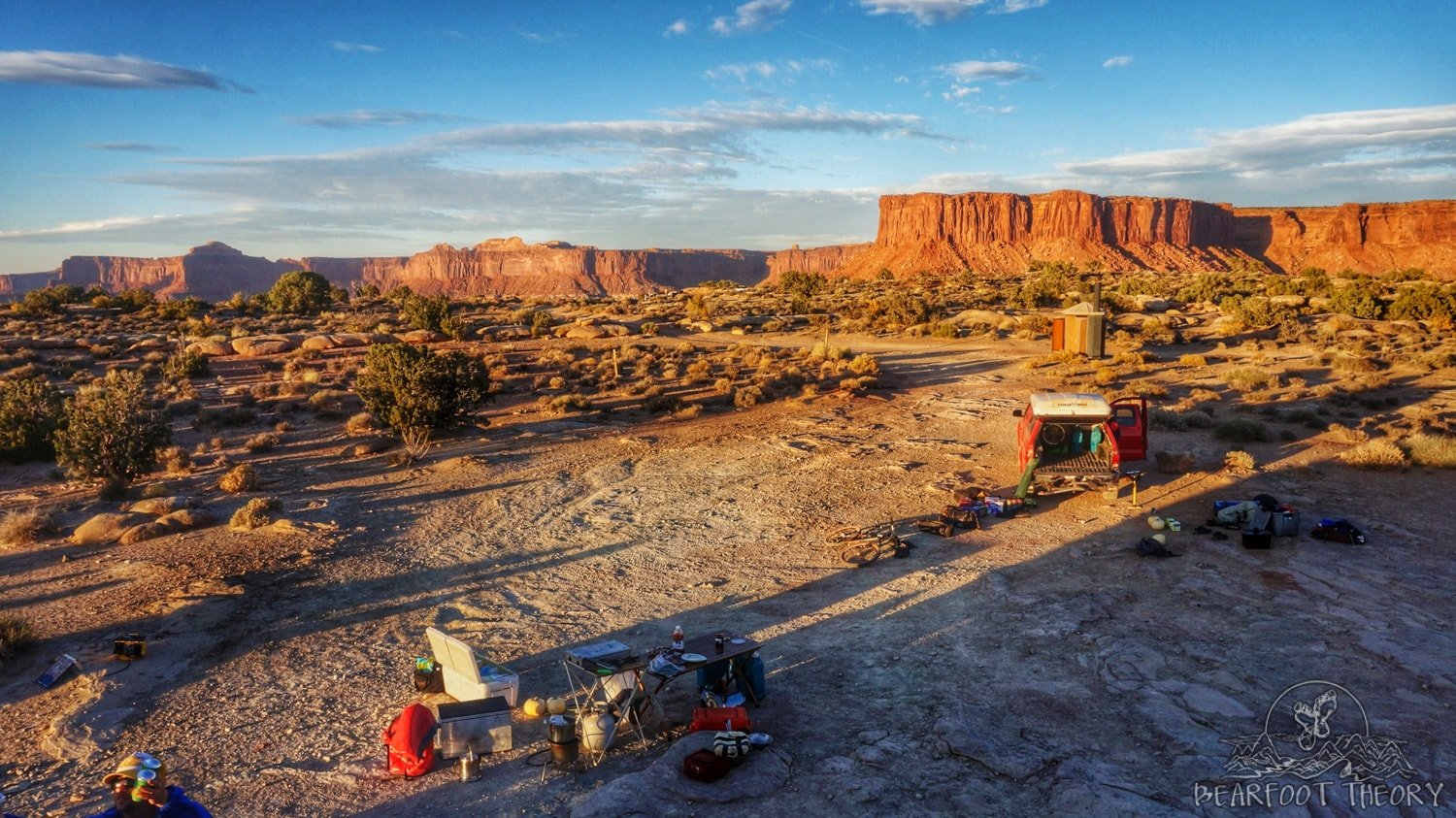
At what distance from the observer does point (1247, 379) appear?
25.0 m

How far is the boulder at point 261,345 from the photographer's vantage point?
128ft

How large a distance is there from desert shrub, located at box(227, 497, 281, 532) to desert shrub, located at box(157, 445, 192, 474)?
14.5ft

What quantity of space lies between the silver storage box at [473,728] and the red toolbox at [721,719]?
1683mm

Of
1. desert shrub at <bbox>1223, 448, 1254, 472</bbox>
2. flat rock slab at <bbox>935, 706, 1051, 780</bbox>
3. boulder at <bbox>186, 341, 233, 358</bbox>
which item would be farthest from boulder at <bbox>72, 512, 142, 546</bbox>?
boulder at <bbox>186, 341, 233, 358</bbox>

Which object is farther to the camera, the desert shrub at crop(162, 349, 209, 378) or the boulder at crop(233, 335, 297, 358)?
the boulder at crop(233, 335, 297, 358)

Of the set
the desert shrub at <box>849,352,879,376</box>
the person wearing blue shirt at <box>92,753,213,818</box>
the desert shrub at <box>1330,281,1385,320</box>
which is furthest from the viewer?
the desert shrub at <box>1330,281,1385,320</box>

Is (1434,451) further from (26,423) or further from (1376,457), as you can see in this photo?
(26,423)

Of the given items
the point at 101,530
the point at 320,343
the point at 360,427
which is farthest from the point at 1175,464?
the point at 320,343

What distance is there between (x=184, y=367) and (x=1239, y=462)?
3417 centimetres

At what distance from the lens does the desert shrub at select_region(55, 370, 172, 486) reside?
51.2 ft

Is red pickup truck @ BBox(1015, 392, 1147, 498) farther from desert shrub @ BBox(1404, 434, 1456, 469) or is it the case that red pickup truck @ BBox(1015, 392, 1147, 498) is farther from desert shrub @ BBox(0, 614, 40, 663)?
desert shrub @ BBox(0, 614, 40, 663)

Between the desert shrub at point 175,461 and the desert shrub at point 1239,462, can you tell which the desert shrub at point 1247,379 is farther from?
the desert shrub at point 175,461

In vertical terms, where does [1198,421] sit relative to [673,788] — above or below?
above

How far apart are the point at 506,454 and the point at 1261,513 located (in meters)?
14.8
